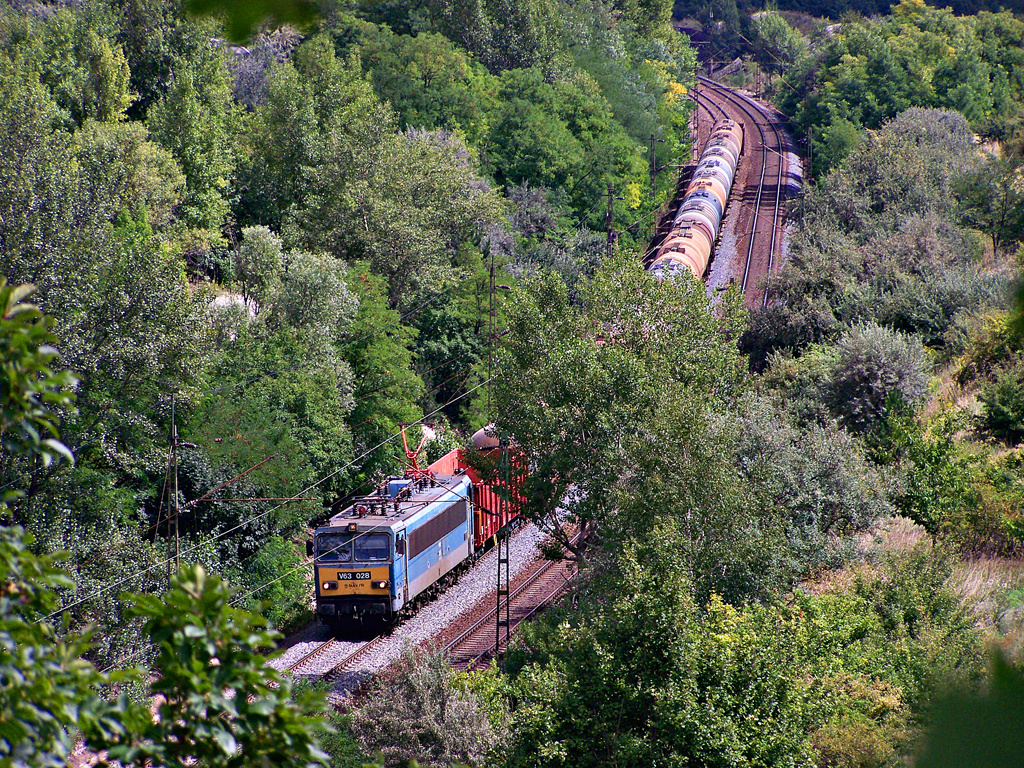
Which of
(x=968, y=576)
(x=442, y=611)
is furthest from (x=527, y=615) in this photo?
(x=968, y=576)

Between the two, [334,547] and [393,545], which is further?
[334,547]

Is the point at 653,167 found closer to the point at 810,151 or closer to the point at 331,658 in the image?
the point at 810,151

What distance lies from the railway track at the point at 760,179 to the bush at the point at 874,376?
985 centimetres

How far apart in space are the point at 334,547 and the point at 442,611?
336 cm

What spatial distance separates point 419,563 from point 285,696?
54.9ft

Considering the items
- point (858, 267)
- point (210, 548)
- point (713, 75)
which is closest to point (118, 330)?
point (210, 548)

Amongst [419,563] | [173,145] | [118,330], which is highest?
[173,145]

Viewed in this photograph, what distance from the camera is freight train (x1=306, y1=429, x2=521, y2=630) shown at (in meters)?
18.7

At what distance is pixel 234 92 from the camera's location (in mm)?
42031

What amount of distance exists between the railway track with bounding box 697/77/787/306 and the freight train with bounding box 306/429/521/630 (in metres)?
16.6

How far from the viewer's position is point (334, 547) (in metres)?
18.9

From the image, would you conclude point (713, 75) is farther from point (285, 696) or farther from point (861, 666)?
point (285, 696)

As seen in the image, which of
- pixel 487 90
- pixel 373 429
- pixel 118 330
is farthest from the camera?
pixel 487 90

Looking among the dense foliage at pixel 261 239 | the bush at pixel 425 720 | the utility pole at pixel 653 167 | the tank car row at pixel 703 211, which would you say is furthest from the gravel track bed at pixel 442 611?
the utility pole at pixel 653 167
